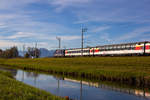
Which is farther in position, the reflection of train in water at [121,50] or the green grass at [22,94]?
the reflection of train in water at [121,50]

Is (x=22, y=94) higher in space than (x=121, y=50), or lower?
lower

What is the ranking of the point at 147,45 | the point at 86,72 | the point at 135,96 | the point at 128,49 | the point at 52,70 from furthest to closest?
the point at 128,49, the point at 147,45, the point at 52,70, the point at 86,72, the point at 135,96

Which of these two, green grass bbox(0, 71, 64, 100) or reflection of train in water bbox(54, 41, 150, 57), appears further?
reflection of train in water bbox(54, 41, 150, 57)

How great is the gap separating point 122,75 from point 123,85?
2684mm

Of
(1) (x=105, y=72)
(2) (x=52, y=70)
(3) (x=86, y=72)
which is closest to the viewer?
(1) (x=105, y=72)

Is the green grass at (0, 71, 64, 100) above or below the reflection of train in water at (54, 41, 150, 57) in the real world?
below

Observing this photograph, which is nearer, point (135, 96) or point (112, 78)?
point (135, 96)

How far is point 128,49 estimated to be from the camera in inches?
2074

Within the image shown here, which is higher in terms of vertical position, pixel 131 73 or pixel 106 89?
pixel 131 73

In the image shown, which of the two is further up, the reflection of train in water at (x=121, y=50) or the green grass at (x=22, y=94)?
the reflection of train in water at (x=121, y=50)

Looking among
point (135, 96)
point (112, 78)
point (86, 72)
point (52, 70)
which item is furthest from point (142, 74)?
point (52, 70)

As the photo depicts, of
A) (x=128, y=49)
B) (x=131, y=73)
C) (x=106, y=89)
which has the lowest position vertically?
(x=106, y=89)

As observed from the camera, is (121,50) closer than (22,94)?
No

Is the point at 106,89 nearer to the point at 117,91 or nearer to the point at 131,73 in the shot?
the point at 117,91
